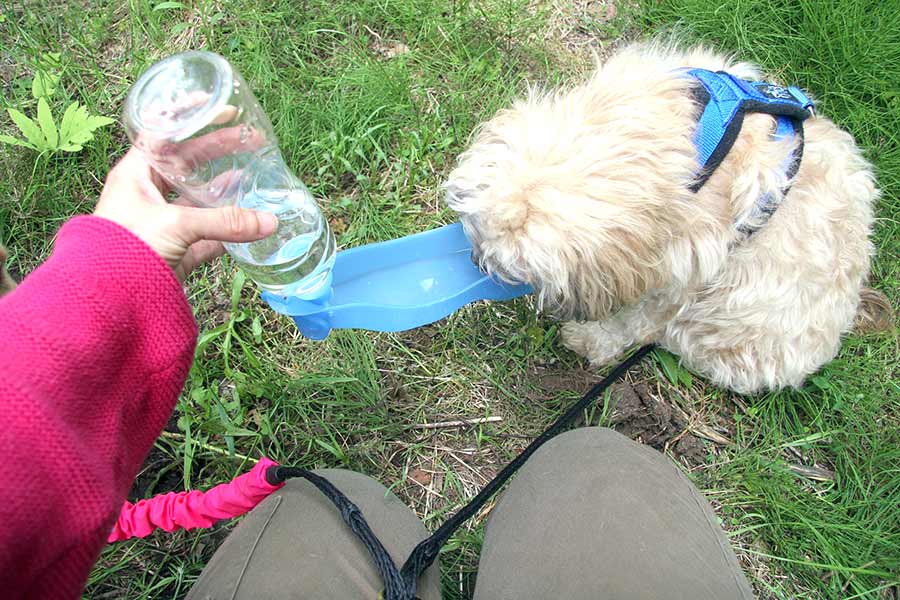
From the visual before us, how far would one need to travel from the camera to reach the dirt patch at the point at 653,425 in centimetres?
243

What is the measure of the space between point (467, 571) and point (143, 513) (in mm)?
1150

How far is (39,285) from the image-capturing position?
3.46 ft

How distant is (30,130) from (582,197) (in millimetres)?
2408

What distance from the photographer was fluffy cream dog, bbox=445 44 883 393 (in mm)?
1637

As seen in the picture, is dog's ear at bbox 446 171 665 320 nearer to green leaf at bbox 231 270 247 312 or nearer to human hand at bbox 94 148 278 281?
human hand at bbox 94 148 278 281

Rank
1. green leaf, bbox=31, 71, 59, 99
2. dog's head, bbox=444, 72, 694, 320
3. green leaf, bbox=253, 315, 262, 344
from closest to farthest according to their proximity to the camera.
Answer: dog's head, bbox=444, 72, 694, 320 → green leaf, bbox=253, 315, 262, 344 → green leaf, bbox=31, 71, 59, 99

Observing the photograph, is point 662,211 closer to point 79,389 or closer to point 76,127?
point 79,389

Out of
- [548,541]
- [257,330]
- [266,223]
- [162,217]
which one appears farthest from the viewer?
[257,330]

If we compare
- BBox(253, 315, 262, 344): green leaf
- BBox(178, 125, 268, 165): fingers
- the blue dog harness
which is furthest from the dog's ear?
BBox(253, 315, 262, 344): green leaf

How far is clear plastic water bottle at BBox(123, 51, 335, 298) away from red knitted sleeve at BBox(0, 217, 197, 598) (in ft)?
0.85

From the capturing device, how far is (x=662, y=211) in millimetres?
1663

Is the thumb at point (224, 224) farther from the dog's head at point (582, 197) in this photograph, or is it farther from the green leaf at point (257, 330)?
the green leaf at point (257, 330)

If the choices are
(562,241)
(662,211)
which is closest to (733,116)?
(662,211)

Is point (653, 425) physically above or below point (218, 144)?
below
